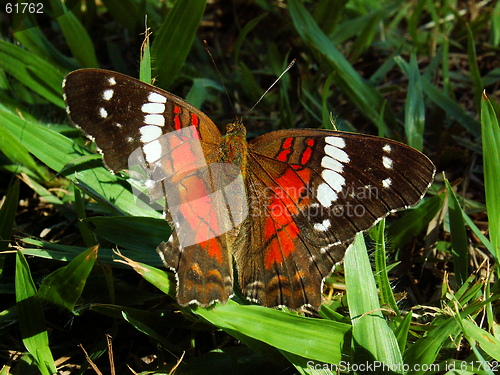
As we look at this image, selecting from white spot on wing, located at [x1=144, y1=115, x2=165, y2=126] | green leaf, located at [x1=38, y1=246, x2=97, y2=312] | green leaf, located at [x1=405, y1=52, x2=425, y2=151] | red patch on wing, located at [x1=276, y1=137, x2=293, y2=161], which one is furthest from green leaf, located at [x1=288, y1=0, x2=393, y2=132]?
green leaf, located at [x1=38, y1=246, x2=97, y2=312]

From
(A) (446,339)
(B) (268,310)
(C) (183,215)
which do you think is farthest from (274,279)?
(A) (446,339)

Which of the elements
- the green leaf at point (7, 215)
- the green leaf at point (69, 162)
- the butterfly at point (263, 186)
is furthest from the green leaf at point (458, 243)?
the green leaf at point (7, 215)

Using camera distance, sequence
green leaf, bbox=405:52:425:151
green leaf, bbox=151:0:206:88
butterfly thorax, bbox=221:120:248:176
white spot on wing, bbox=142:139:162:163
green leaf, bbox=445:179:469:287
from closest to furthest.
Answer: white spot on wing, bbox=142:139:162:163, butterfly thorax, bbox=221:120:248:176, green leaf, bbox=445:179:469:287, green leaf, bbox=151:0:206:88, green leaf, bbox=405:52:425:151

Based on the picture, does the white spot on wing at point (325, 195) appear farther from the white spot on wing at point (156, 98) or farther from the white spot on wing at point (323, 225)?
the white spot on wing at point (156, 98)

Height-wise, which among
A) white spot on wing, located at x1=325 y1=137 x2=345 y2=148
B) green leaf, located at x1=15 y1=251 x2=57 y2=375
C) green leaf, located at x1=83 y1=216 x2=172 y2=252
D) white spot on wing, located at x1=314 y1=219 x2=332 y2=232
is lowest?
green leaf, located at x1=15 y1=251 x2=57 y2=375

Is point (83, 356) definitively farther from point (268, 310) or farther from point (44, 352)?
point (268, 310)

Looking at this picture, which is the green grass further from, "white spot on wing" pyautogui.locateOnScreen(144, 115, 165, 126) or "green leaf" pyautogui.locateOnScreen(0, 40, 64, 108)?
"white spot on wing" pyautogui.locateOnScreen(144, 115, 165, 126)

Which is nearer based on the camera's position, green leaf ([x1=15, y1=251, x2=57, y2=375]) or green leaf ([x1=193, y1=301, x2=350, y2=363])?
green leaf ([x1=193, y1=301, x2=350, y2=363])
